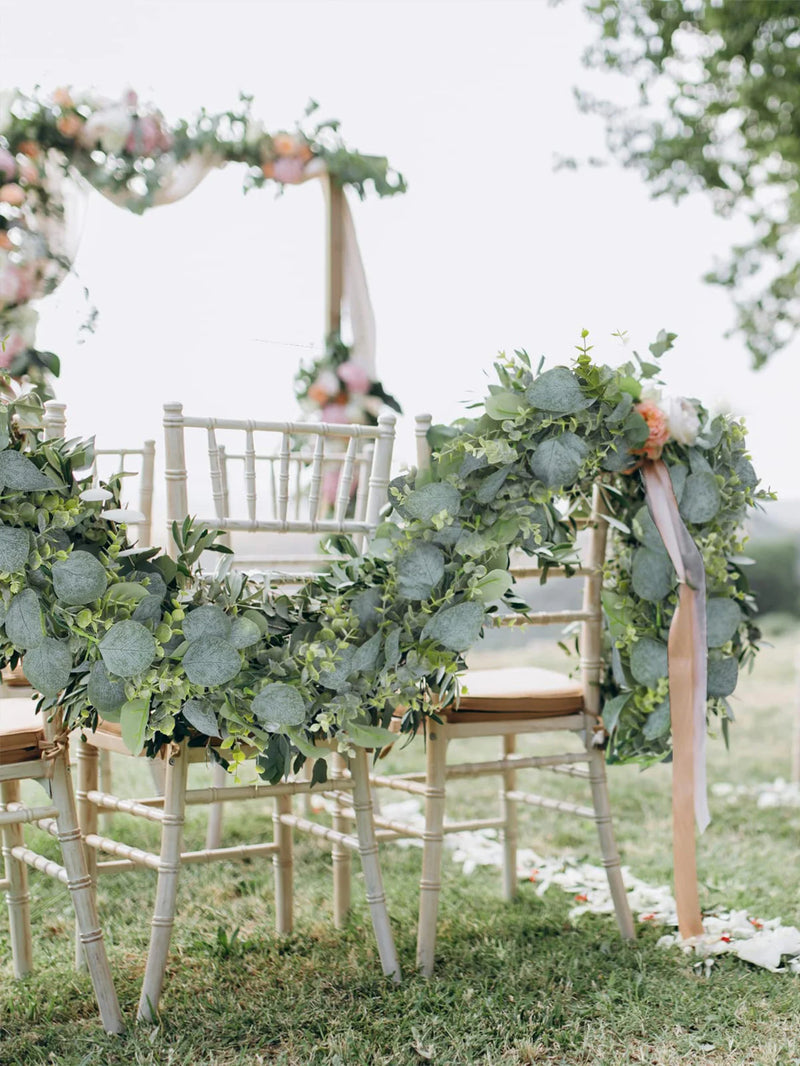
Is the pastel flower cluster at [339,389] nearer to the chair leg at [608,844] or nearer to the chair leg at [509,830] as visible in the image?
the chair leg at [509,830]

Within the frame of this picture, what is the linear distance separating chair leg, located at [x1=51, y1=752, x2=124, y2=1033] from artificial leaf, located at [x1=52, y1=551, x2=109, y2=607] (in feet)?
1.13

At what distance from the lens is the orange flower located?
6.75 feet

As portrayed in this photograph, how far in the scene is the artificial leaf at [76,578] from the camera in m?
1.62

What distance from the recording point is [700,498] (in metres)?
2.14

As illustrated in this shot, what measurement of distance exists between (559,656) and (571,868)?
154 inches

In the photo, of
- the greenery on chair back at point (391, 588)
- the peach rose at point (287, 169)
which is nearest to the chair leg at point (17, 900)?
the greenery on chair back at point (391, 588)

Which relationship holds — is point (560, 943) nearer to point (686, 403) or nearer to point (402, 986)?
point (402, 986)

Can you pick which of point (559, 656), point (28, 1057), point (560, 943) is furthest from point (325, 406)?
point (559, 656)

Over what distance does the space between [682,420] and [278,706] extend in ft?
3.20

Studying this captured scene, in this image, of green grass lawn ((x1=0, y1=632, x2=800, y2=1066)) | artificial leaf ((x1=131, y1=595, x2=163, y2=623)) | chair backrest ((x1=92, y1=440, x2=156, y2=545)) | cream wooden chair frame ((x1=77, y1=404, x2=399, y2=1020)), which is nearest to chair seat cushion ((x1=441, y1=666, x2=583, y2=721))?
cream wooden chair frame ((x1=77, y1=404, x2=399, y2=1020))

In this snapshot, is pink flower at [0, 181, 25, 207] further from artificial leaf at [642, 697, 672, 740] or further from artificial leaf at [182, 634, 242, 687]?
artificial leaf at [642, 697, 672, 740]

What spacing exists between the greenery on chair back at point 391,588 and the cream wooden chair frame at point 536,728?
53 mm

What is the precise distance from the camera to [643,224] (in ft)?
21.4

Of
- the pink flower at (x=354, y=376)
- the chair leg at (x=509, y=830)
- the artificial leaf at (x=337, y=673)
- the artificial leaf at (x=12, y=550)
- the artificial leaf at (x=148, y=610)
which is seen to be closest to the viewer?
the artificial leaf at (x=12, y=550)
